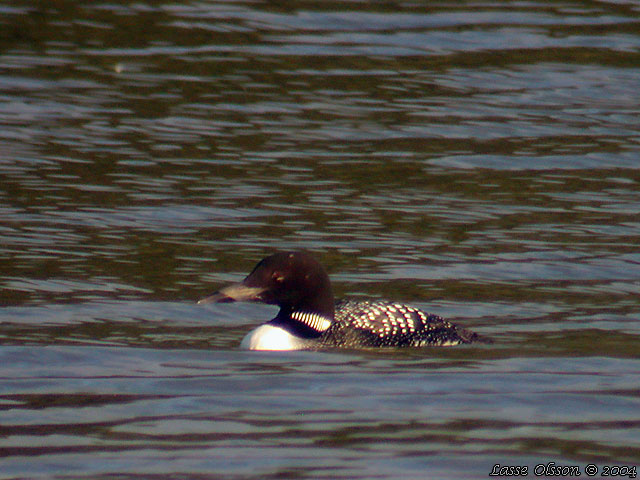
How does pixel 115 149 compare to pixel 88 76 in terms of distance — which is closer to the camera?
pixel 115 149

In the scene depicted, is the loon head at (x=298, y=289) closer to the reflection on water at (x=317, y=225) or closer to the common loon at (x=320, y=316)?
the common loon at (x=320, y=316)

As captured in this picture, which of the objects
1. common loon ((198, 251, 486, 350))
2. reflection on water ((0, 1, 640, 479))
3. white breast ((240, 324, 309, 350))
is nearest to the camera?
reflection on water ((0, 1, 640, 479))

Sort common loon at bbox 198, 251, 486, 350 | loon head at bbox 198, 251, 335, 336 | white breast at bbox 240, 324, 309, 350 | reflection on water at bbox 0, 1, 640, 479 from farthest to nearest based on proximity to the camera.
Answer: loon head at bbox 198, 251, 335, 336
common loon at bbox 198, 251, 486, 350
white breast at bbox 240, 324, 309, 350
reflection on water at bbox 0, 1, 640, 479

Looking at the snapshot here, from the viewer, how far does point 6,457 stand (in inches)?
234

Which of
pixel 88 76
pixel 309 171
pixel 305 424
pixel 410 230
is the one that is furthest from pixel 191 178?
pixel 305 424

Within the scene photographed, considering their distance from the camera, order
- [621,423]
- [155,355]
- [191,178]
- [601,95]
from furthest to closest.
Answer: [601,95] → [191,178] → [155,355] → [621,423]

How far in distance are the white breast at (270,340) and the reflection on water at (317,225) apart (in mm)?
126

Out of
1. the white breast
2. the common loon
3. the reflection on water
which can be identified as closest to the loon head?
the common loon

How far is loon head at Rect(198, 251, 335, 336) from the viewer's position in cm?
817

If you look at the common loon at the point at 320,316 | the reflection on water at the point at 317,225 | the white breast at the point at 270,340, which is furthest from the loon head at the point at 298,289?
the reflection on water at the point at 317,225

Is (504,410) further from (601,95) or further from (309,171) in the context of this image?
(601,95)

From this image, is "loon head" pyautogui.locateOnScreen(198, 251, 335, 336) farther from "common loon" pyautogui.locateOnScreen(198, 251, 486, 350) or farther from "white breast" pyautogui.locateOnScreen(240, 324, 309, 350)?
"white breast" pyautogui.locateOnScreen(240, 324, 309, 350)

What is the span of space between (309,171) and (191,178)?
98 cm

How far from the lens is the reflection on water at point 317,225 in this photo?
630 cm
